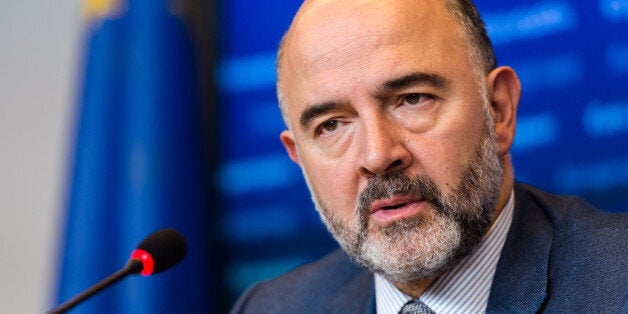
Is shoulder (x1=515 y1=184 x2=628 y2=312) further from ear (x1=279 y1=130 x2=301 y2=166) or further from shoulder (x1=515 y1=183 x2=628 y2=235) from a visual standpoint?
ear (x1=279 y1=130 x2=301 y2=166)

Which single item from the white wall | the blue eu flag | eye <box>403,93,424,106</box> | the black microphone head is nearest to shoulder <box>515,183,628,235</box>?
eye <box>403,93,424,106</box>

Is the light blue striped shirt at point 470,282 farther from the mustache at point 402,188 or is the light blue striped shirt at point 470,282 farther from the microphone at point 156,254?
the microphone at point 156,254

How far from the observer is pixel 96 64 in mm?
1993

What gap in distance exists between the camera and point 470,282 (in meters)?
1.41

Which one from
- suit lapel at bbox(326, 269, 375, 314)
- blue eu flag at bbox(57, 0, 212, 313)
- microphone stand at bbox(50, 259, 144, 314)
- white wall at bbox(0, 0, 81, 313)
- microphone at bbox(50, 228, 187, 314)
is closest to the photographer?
microphone stand at bbox(50, 259, 144, 314)

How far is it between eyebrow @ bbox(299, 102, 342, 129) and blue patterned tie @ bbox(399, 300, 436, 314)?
0.42 m

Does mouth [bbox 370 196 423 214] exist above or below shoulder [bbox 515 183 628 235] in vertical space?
above

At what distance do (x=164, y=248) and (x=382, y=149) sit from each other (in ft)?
1.38

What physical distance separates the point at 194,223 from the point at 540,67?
3.46ft

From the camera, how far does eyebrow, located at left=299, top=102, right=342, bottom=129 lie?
1.36 m

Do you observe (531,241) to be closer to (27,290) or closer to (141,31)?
(141,31)

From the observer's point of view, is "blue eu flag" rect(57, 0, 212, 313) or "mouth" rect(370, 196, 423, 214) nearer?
"mouth" rect(370, 196, 423, 214)

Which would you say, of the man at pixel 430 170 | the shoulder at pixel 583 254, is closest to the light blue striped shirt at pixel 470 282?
the man at pixel 430 170

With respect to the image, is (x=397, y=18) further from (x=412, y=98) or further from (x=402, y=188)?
(x=402, y=188)
